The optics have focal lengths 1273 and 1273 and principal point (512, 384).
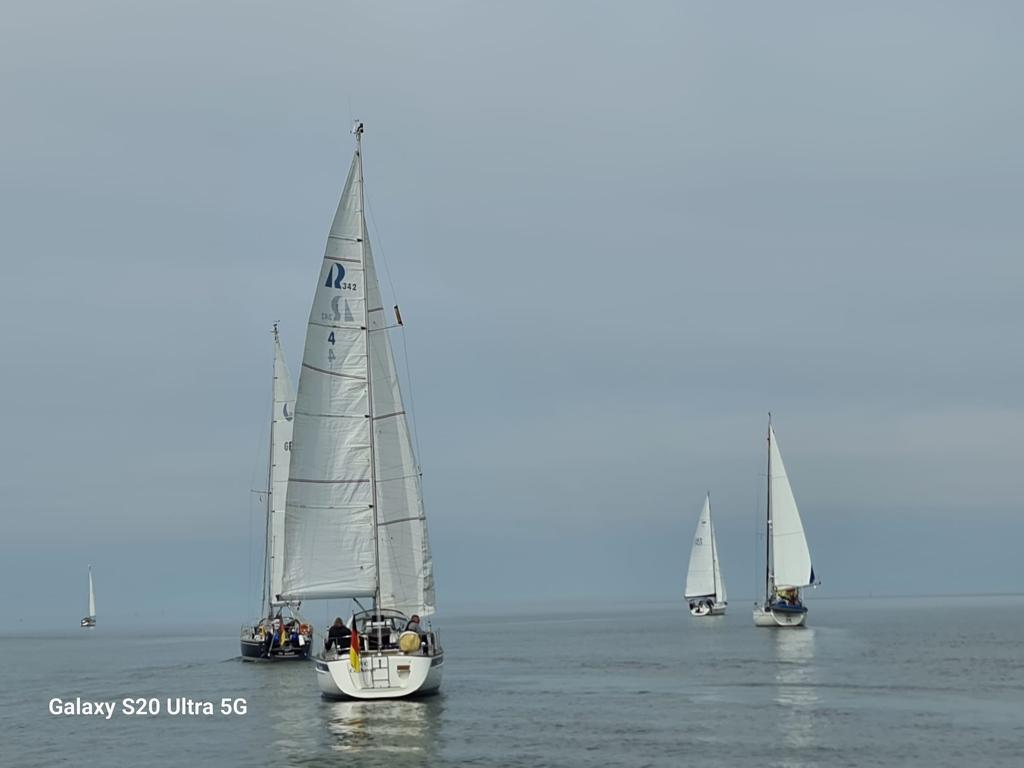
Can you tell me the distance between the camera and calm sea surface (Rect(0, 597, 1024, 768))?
34.5m

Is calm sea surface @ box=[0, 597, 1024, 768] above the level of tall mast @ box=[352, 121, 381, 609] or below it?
below

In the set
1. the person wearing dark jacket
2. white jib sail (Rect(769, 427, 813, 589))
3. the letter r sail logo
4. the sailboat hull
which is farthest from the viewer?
white jib sail (Rect(769, 427, 813, 589))

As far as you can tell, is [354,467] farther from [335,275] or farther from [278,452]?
[278,452]

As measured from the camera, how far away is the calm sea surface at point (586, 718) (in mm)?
34531

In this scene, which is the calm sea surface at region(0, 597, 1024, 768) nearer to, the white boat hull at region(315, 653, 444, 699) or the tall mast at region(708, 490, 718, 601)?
the white boat hull at region(315, 653, 444, 699)

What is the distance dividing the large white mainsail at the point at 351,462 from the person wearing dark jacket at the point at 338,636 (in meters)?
1.24

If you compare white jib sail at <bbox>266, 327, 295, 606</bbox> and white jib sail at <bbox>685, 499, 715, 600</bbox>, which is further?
white jib sail at <bbox>685, 499, 715, 600</bbox>

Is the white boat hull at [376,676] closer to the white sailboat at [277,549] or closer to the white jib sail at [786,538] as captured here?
the white sailboat at [277,549]

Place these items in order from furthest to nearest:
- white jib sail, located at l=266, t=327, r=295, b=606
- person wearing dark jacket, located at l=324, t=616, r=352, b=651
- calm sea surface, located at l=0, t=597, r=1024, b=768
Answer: white jib sail, located at l=266, t=327, r=295, b=606 → person wearing dark jacket, located at l=324, t=616, r=352, b=651 → calm sea surface, located at l=0, t=597, r=1024, b=768

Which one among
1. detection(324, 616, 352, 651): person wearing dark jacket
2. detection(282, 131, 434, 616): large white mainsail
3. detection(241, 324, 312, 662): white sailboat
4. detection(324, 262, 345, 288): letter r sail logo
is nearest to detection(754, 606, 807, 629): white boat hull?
detection(241, 324, 312, 662): white sailboat

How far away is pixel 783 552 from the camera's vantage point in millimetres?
97688

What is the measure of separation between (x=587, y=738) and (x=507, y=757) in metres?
4.02

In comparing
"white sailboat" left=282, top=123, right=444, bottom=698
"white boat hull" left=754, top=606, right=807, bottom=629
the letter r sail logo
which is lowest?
"white boat hull" left=754, top=606, right=807, bottom=629

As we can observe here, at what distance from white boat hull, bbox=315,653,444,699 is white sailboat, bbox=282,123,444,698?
3.51ft
